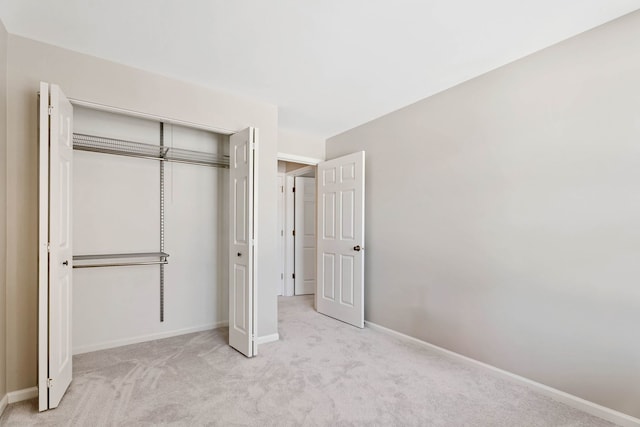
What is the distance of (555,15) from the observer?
1964mm

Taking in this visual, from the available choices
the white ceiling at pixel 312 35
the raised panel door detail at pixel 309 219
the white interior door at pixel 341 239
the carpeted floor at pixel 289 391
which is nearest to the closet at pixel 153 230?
the carpeted floor at pixel 289 391

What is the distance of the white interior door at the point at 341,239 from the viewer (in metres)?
3.81

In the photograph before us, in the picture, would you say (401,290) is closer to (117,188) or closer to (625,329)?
(625,329)

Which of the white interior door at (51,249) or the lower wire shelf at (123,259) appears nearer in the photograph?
the white interior door at (51,249)

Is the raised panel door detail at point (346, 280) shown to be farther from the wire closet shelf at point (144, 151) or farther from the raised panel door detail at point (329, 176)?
the wire closet shelf at point (144, 151)

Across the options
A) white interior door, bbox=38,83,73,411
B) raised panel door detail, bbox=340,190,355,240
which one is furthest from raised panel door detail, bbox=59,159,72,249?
raised panel door detail, bbox=340,190,355,240

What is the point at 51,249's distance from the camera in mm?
2000

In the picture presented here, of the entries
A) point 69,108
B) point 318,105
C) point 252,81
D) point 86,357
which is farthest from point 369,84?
point 86,357

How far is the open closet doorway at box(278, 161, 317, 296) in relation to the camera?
5.62 meters

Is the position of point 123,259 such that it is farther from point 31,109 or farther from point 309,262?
point 309,262

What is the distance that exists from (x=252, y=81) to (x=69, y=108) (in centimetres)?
141

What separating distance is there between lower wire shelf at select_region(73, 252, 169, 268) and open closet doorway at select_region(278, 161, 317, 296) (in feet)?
8.16

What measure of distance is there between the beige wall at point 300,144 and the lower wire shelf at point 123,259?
193 centimetres

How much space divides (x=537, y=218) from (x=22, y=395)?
384 centimetres
